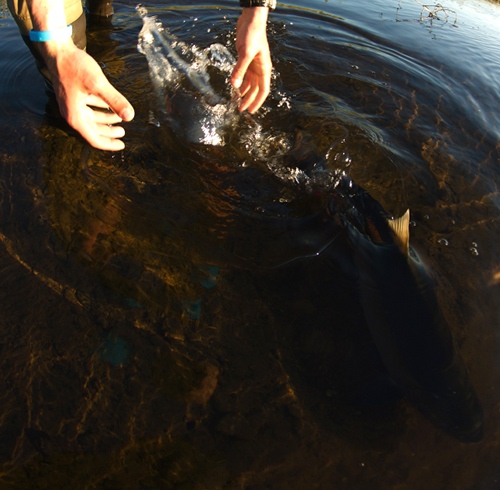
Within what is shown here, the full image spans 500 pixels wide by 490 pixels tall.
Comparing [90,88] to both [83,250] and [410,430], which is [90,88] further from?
[410,430]

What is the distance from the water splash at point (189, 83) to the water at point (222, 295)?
3.2 inches

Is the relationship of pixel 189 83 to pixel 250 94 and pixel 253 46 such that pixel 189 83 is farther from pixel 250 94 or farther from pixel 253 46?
pixel 253 46

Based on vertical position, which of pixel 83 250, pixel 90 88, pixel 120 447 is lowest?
pixel 120 447

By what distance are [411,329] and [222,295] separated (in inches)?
44.4

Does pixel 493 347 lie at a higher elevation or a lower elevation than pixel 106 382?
higher

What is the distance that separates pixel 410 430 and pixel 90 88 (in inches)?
101

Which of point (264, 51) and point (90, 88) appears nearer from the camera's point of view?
point (90, 88)

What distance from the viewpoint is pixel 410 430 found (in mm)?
2182

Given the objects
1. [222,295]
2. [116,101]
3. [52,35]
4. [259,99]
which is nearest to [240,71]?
[259,99]

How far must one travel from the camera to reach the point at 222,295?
252 cm

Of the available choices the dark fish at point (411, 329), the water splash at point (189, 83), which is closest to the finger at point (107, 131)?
→ the water splash at point (189, 83)

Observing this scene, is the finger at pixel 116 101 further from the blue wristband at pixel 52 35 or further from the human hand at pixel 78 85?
the blue wristband at pixel 52 35

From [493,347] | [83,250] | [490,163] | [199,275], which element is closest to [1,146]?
[83,250]

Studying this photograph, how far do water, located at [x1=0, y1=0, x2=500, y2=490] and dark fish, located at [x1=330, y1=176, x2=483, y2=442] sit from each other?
9 centimetres
